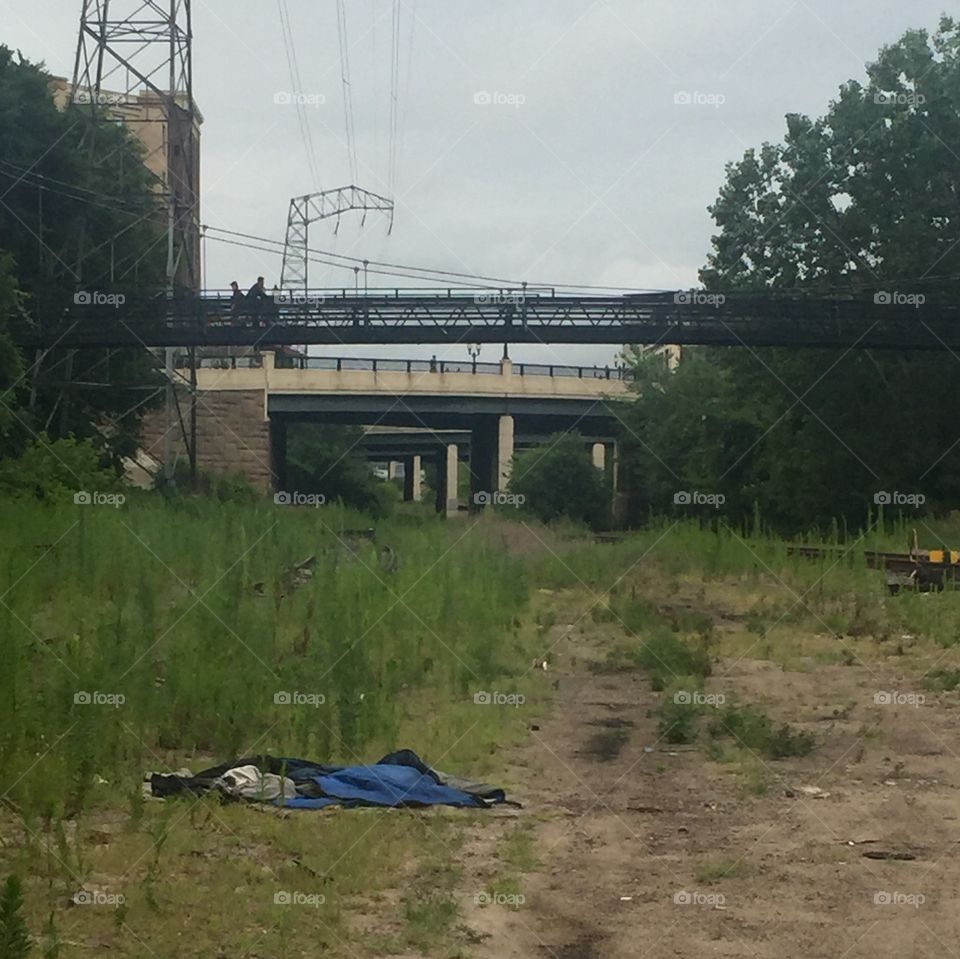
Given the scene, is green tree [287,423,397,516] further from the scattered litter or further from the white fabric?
the white fabric

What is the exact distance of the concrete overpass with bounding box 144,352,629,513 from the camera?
5372 centimetres

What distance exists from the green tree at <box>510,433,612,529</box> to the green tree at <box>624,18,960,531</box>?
12.5m

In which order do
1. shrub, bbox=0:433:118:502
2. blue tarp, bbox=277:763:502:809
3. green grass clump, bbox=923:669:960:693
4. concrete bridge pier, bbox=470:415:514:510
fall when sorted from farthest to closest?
1. concrete bridge pier, bbox=470:415:514:510
2. shrub, bbox=0:433:118:502
3. green grass clump, bbox=923:669:960:693
4. blue tarp, bbox=277:763:502:809

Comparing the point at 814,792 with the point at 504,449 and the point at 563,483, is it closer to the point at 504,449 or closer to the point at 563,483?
the point at 563,483

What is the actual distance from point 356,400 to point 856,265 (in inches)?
807

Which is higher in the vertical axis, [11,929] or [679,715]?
[11,929]

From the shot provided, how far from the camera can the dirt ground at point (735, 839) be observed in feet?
21.0

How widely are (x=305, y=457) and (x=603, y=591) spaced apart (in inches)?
1739

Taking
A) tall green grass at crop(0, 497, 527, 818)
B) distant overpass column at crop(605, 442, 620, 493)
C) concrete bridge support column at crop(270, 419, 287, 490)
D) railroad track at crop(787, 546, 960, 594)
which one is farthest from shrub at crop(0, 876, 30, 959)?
distant overpass column at crop(605, 442, 620, 493)

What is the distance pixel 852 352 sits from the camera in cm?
4081

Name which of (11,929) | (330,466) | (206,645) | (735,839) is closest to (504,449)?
(330,466)

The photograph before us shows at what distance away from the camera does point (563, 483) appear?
189ft

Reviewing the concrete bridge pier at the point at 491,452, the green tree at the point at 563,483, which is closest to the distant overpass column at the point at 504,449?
the concrete bridge pier at the point at 491,452

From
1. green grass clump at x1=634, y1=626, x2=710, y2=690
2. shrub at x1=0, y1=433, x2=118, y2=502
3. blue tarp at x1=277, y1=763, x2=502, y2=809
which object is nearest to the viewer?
blue tarp at x1=277, y1=763, x2=502, y2=809
